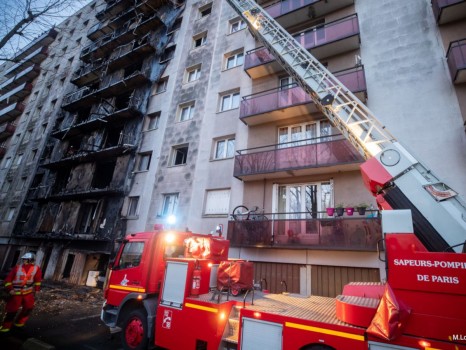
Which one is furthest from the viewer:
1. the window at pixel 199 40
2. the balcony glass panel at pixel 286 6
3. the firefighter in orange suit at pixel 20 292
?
the window at pixel 199 40

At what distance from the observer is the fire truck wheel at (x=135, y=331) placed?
600cm

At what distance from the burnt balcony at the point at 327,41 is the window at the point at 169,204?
9.46 m

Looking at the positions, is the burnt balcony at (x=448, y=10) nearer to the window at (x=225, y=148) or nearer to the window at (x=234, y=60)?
the window at (x=234, y=60)

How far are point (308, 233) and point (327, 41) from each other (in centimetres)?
1013

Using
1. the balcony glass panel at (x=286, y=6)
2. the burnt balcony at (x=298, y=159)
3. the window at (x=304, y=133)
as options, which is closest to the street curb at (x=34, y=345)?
the burnt balcony at (x=298, y=159)

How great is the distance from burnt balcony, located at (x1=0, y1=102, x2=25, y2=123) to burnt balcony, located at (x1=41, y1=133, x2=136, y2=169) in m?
17.3

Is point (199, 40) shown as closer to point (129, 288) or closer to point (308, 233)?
point (308, 233)

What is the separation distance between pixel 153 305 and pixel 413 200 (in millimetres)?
6257

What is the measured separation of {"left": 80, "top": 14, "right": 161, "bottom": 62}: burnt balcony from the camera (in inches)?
892

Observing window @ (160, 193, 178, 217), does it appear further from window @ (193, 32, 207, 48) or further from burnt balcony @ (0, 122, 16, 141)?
burnt balcony @ (0, 122, 16, 141)

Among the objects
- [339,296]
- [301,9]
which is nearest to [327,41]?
[301,9]

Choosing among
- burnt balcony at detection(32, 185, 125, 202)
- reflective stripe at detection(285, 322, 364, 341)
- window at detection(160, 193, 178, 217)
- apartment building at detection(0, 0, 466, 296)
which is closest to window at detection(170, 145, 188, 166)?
apartment building at detection(0, 0, 466, 296)

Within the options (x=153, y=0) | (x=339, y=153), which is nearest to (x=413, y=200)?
(x=339, y=153)

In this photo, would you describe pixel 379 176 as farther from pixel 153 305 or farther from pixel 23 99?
pixel 23 99
